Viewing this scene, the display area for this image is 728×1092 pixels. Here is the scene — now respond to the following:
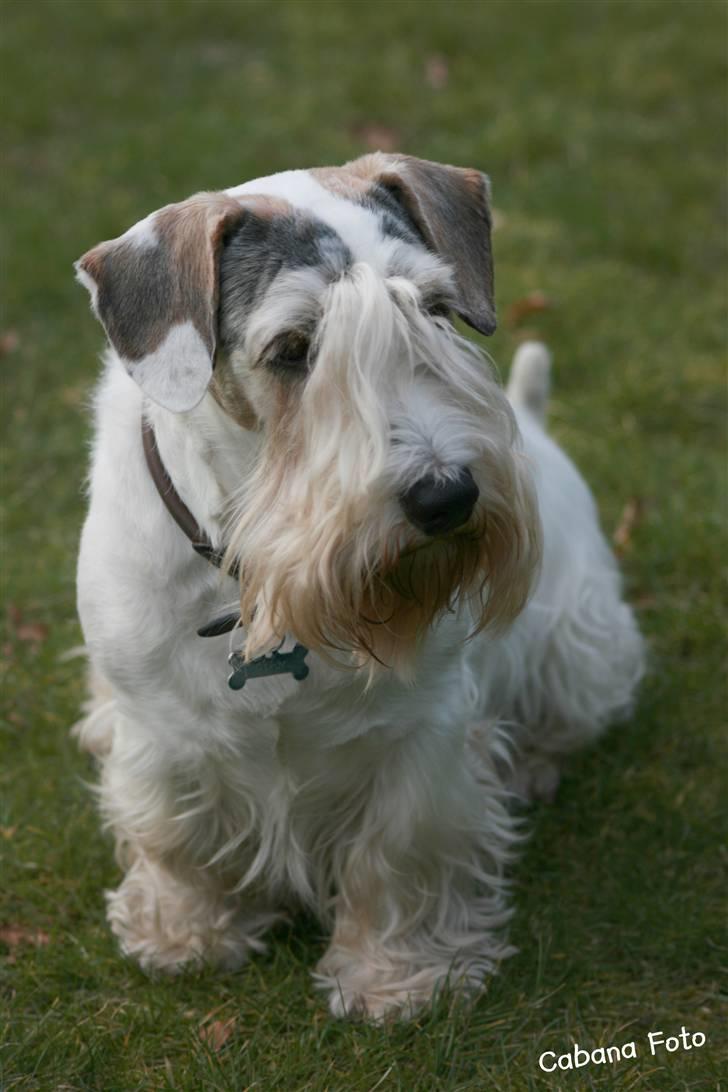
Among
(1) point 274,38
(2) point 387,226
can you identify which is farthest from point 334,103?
(2) point 387,226

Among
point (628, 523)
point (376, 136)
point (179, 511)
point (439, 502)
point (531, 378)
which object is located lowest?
point (628, 523)

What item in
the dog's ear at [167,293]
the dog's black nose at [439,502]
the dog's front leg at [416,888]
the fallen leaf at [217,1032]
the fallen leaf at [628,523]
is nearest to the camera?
the dog's black nose at [439,502]

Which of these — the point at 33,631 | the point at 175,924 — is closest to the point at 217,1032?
the point at 175,924

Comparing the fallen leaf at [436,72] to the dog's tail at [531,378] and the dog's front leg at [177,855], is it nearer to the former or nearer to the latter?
the dog's tail at [531,378]

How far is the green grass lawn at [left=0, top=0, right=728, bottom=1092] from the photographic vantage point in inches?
141

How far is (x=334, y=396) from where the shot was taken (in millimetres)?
2855

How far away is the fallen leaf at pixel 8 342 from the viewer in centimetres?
674

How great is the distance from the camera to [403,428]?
9.20 feet

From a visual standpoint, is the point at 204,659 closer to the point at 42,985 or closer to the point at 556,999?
the point at 42,985

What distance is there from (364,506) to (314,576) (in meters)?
0.20

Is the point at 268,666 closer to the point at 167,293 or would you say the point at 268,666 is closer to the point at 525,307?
the point at 167,293

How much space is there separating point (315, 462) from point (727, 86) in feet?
24.0

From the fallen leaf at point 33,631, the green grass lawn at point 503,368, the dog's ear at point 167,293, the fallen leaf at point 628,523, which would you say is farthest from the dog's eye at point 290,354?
the fallen leaf at point 628,523

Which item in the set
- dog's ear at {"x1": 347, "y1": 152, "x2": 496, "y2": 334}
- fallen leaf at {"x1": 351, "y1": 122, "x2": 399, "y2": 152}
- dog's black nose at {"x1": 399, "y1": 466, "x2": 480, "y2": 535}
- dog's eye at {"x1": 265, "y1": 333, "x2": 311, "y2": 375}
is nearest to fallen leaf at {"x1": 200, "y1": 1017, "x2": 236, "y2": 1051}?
dog's black nose at {"x1": 399, "y1": 466, "x2": 480, "y2": 535}
